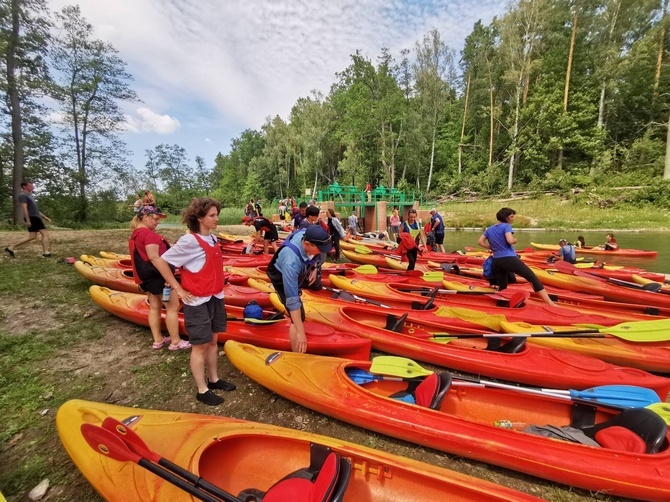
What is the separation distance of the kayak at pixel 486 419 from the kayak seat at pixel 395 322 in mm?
1347

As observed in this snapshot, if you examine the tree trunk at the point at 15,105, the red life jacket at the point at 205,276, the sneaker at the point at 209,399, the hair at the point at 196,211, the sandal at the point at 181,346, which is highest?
the tree trunk at the point at 15,105

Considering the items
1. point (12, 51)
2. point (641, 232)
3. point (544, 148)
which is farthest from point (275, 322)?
point (544, 148)

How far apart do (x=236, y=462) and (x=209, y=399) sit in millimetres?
1018

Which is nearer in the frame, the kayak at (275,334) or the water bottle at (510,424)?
the water bottle at (510,424)

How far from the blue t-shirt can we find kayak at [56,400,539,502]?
4.53 meters

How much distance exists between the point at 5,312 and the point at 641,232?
28747mm

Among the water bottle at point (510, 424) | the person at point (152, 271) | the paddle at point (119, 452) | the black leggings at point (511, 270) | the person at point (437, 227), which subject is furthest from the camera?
the person at point (437, 227)

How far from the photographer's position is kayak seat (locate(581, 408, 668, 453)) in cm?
225

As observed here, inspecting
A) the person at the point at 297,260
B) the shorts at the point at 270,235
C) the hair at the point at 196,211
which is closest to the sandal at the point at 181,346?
the person at the point at 297,260

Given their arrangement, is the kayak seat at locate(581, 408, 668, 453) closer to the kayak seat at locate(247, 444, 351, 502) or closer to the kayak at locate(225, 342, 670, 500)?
the kayak at locate(225, 342, 670, 500)

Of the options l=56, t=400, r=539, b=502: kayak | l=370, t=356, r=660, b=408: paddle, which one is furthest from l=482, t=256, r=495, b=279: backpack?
l=56, t=400, r=539, b=502: kayak

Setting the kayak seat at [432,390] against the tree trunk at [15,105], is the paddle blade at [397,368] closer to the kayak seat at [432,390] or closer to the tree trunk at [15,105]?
the kayak seat at [432,390]

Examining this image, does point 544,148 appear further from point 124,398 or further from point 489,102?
point 124,398

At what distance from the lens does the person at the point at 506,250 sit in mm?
5457
